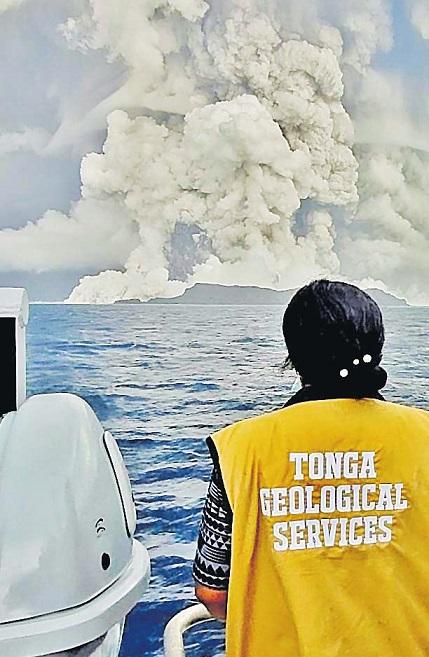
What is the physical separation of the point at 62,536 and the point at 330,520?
0.48 meters

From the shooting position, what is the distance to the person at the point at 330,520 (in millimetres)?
1328

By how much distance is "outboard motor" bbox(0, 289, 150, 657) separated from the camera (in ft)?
3.43

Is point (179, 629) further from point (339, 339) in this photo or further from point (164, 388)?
point (164, 388)

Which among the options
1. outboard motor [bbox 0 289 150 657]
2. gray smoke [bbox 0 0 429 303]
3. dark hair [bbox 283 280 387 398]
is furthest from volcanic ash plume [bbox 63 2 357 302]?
outboard motor [bbox 0 289 150 657]

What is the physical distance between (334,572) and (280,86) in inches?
57.9

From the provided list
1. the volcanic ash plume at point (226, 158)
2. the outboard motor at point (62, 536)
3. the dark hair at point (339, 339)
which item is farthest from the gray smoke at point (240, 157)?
the outboard motor at point (62, 536)

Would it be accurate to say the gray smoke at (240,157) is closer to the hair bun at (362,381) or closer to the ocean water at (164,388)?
the ocean water at (164,388)

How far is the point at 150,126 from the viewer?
2236 millimetres

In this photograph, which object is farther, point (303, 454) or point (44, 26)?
point (44, 26)

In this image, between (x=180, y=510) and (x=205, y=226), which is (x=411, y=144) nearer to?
(x=205, y=226)

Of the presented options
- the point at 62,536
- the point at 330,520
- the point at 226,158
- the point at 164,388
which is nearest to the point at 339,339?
the point at 330,520

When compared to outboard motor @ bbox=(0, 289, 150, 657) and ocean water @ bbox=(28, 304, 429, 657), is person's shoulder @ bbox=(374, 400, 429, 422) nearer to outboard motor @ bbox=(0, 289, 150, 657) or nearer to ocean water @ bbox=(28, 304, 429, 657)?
outboard motor @ bbox=(0, 289, 150, 657)

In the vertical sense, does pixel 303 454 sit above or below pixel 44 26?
below

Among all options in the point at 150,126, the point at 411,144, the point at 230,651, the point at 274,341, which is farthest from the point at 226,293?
the point at 230,651
